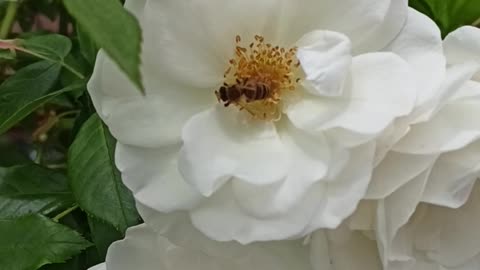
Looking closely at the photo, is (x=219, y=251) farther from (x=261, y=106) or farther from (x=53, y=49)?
(x=53, y=49)

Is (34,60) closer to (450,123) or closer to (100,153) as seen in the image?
(100,153)

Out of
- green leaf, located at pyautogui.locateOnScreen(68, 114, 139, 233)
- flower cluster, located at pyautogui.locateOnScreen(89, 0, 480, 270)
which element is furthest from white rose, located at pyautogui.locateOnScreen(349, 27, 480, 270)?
green leaf, located at pyautogui.locateOnScreen(68, 114, 139, 233)

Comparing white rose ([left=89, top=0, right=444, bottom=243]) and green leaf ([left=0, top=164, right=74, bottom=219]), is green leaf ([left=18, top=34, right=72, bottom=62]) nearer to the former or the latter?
green leaf ([left=0, top=164, right=74, bottom=219])

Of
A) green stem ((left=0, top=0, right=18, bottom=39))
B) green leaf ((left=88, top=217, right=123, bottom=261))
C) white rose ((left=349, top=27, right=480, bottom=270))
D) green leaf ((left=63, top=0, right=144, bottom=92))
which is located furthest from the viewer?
green stem ((left=0, top=0, right=18, bottom=39))

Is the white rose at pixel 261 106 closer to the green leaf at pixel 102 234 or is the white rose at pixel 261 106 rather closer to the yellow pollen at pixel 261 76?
the yellow pollen at pixel 261 76

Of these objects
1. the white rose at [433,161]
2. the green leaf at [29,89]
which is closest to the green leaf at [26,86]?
the green leaf at [29,89]

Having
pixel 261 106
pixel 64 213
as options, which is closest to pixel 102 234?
pixel 64 213

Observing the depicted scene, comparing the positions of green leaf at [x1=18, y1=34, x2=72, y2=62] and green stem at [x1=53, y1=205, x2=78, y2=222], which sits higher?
green leaf at [x1=18, y1=34, x2=72, y2=62]
